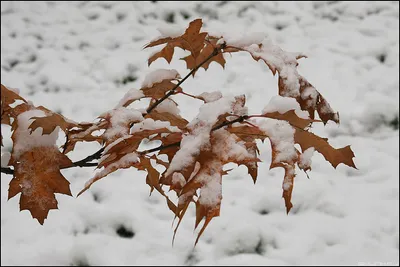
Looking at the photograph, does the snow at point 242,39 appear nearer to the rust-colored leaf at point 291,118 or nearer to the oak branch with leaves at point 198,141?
the oak branch with leaves at point 198,141

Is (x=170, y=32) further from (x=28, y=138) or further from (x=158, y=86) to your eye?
(x=28, y=138)

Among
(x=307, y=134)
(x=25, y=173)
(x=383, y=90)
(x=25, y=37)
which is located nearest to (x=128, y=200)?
(x=25, y=173)

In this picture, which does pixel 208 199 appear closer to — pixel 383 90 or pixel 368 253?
pixel 368 253

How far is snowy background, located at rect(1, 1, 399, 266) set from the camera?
4.17 ft

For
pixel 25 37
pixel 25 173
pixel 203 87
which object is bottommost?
pixel 203 87

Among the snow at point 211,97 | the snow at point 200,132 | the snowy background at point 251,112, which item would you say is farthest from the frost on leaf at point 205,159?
the snowy background at point 251,112

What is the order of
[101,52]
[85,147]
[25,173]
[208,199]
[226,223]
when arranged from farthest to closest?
1. [101,52]
2. [85,147]
3. [226,223]
4. [25,173]
5. [208,199]

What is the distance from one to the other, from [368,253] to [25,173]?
3.27ft

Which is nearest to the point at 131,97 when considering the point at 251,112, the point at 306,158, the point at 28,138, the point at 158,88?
the point at 158,88

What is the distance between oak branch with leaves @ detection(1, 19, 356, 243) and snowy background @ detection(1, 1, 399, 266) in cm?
21

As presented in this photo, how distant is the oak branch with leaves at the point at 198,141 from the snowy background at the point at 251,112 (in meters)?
0.21

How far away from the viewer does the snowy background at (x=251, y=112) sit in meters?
1.27

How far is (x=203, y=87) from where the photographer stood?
81.0 inches

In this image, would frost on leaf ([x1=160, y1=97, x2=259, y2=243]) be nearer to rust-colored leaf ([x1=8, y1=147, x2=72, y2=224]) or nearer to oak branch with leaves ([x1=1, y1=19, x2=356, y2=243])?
oak branch with leaves ([x1=1, y1=19, x2=356, y2=243])
